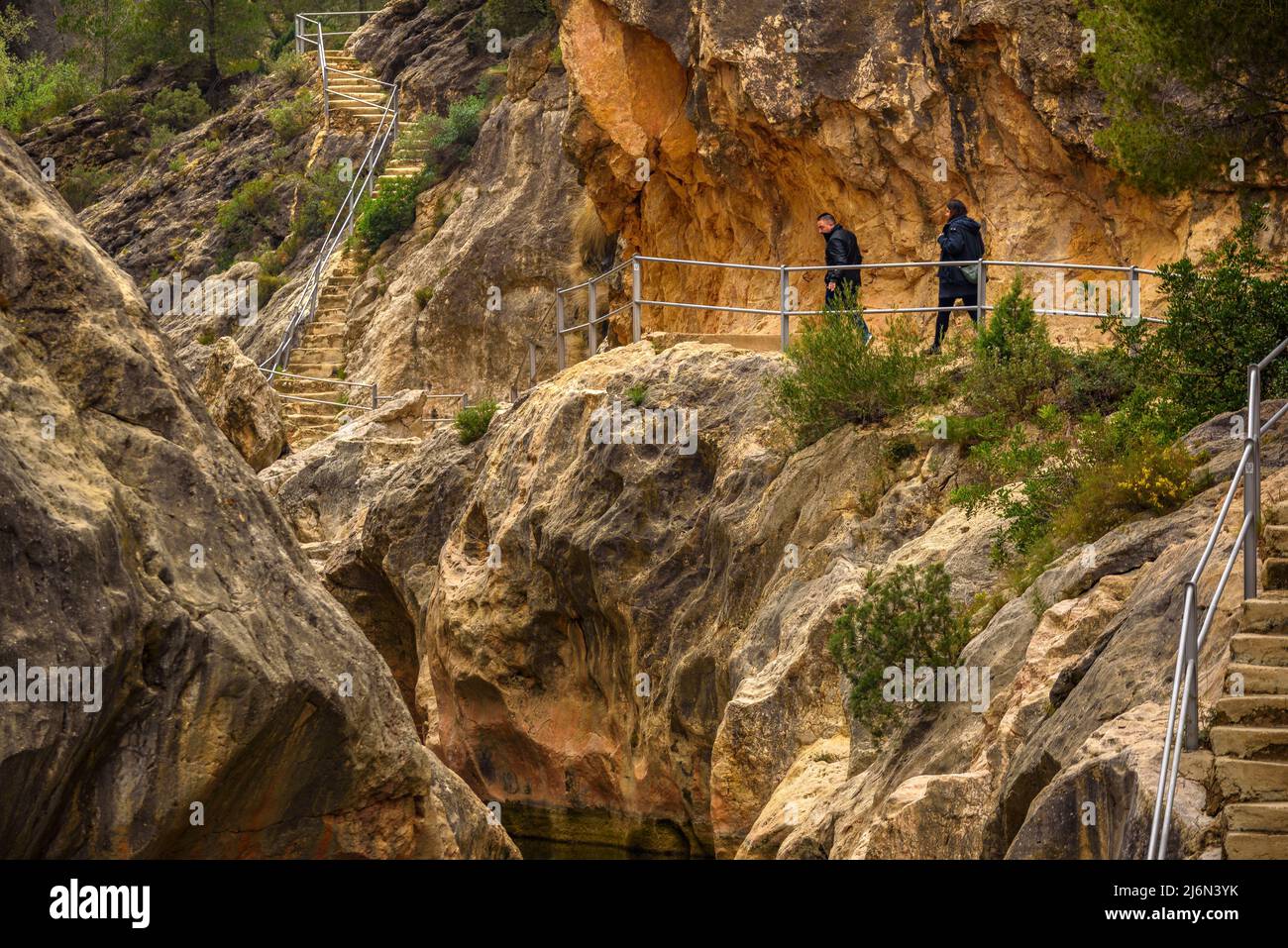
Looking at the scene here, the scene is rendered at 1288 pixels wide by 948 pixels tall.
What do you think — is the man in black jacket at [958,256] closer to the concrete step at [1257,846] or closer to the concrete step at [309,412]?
the concrete step at [1257,846]

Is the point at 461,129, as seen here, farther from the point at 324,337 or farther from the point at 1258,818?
the point at 1258,818

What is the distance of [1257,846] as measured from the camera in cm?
836

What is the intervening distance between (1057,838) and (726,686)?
9014mm

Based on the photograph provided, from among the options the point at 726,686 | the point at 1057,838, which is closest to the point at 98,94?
the point at 726,686

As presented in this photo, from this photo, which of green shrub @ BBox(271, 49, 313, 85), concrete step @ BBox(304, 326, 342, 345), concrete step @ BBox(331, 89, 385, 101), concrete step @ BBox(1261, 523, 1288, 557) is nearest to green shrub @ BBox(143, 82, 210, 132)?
Answer: green shrub @ BBox(271, 49, 313, 85)

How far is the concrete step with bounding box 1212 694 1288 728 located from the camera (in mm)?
9078

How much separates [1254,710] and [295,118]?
3367 centimetres

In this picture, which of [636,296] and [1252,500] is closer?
[1252,500]

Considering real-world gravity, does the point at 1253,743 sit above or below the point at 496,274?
below

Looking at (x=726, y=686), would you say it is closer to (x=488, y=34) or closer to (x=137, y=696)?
(x=137, y=696)

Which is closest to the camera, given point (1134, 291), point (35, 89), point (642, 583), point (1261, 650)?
point (1261, 650)

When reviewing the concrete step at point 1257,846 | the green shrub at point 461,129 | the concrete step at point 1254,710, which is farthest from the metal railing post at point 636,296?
the concrete step at point 1257,846

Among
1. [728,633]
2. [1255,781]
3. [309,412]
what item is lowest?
[728,633]

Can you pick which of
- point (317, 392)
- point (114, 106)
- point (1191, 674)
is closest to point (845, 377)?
point (1191, 674)
